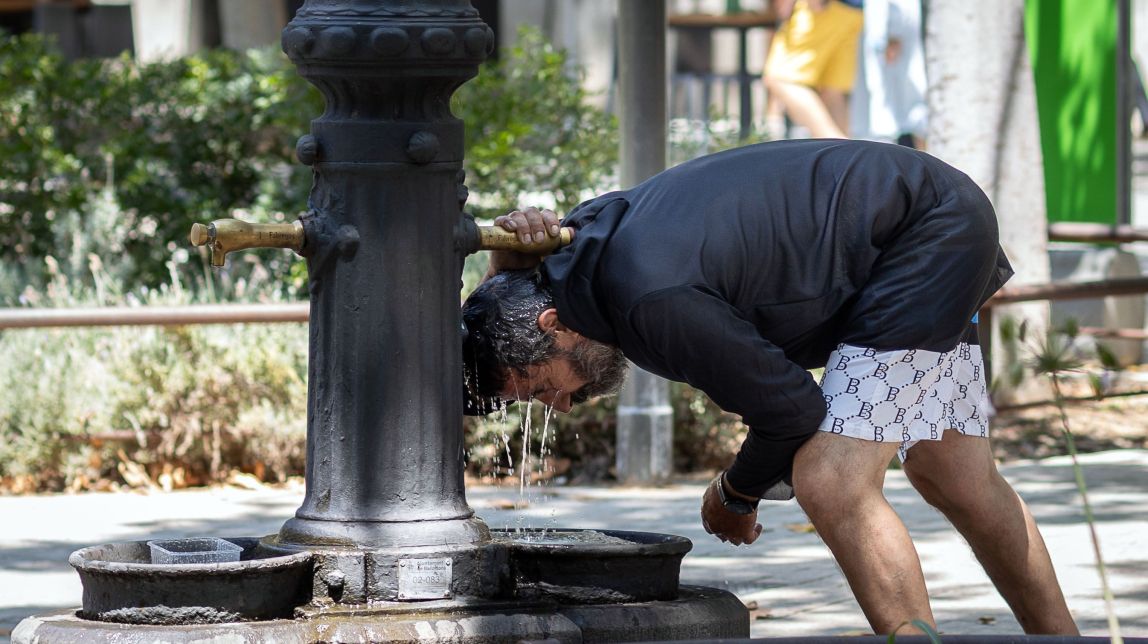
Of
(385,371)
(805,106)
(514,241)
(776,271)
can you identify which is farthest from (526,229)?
(805,106)

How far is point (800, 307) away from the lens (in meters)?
3.33

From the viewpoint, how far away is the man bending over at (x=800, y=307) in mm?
3223

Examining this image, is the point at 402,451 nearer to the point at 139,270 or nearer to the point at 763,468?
the point at 763,468

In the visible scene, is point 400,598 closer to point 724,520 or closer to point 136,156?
point 724,520

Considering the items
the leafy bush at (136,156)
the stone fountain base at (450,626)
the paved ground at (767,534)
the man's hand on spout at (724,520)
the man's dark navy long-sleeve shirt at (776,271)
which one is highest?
the leafy bush at (136,156)

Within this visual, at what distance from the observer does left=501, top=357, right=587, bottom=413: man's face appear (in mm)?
3518

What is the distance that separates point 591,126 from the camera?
8.85 m

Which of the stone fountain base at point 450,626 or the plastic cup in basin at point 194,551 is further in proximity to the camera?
the plastic cup in basin at point 194,551

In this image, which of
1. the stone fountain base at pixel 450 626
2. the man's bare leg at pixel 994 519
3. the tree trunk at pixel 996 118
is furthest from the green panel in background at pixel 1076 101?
the stone fountain base at pixel 450 626

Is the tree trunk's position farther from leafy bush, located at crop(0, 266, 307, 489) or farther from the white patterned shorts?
the white patterned shorts

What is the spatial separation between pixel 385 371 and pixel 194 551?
0.60 meters

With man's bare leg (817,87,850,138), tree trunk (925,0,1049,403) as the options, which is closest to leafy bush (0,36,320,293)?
man's bare leg (817,87,850,138)

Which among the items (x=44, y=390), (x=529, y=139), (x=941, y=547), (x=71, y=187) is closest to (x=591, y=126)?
(x=529, y=139)

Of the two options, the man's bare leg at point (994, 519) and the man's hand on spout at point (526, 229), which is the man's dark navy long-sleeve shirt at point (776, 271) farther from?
the man's bare leg at point (994, 519)
